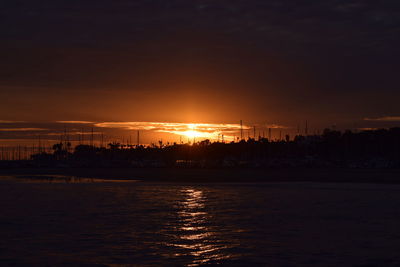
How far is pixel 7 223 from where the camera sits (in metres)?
29.7

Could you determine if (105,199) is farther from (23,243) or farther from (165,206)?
(23,243)

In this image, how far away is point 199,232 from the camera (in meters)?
27.2

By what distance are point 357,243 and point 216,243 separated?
23.1 feet

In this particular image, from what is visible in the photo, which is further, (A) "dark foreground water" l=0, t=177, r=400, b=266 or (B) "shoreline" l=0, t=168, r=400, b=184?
(B) "shoreline" l=0, t=168, r=400, b=184

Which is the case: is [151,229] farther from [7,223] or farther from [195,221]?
[7,223]

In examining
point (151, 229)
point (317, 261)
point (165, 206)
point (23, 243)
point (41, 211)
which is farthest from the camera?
point (165, 206)

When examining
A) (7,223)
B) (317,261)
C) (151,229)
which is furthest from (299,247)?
(7,223)

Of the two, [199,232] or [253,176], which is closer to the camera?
[199,232]

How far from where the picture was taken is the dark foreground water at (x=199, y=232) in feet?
67.7

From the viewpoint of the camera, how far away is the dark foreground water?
812 inches

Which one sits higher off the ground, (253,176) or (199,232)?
(253,176)

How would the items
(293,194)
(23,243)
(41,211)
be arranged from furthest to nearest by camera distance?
(293,194), (41,211), (23,243)

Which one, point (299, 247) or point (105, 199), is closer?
point (299, 247)

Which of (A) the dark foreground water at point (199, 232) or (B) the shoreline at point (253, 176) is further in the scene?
(B) the shoreline at point (253, 176)
